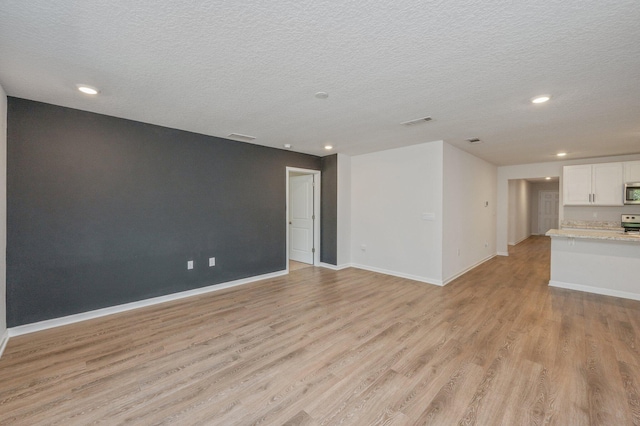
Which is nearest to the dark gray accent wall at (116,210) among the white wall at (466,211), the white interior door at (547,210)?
the white wall at (466,211)

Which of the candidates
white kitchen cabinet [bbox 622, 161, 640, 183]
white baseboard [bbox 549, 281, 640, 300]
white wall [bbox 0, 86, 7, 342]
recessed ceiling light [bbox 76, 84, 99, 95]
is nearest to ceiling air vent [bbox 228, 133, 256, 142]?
recessed ceiling light [bbox 76, 84, 99, 95]

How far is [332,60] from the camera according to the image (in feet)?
6.62

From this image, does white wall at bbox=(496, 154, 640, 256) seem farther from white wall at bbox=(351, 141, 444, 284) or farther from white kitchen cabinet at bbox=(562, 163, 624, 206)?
white wall at bbox=(351, 141, 444, 284)

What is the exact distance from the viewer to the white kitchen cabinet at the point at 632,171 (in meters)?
4.66

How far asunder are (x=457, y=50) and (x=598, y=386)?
2.72m

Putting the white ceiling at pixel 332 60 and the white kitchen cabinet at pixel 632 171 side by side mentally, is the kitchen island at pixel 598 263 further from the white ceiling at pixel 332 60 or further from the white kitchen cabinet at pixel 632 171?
the white ceiling at pixel 332 60

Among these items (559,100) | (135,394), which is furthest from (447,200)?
(135,394)

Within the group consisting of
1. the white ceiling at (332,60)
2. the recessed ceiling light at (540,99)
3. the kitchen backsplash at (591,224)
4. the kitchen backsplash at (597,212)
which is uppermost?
the white ceiling at (332,60)

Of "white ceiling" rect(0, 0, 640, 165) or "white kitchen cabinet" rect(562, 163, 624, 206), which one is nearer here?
"white ceiling" rect(0, 0, 640, 165)

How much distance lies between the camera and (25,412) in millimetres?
1771

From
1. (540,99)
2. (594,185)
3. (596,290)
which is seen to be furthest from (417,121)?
(594,185)

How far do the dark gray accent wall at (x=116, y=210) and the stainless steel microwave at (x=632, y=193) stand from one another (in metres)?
6.60

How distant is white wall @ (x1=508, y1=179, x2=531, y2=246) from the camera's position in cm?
845

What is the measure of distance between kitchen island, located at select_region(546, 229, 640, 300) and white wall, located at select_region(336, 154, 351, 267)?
3.64 m
